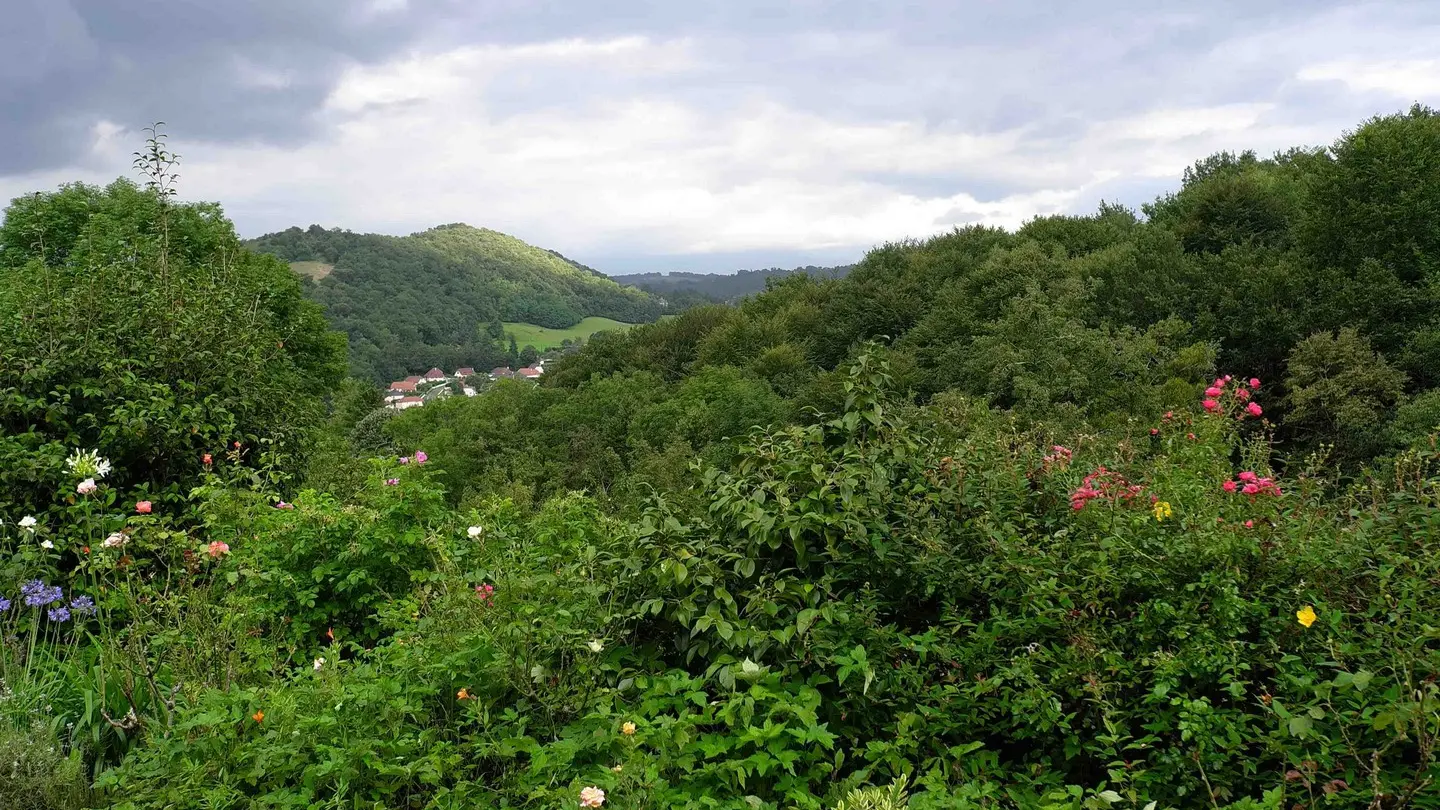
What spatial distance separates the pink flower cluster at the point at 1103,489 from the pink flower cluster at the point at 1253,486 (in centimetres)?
34

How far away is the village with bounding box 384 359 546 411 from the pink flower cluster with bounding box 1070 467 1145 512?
47.9m

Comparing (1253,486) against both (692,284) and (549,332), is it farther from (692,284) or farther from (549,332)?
(692,284)

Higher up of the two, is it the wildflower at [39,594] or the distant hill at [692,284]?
the distant hill at [692,284]

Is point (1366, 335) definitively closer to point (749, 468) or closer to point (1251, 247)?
point (1251, 247)

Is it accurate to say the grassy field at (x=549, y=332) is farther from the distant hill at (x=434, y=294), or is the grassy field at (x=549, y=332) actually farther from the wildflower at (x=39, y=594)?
the wildflower at (x=39, y=594)

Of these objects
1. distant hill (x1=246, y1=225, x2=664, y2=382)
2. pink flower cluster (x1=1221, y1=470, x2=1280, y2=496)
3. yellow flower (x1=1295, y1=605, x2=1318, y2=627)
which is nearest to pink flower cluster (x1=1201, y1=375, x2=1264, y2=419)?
pink flower cluster (x1=1221, y1=470, x2=1280, y2=496)

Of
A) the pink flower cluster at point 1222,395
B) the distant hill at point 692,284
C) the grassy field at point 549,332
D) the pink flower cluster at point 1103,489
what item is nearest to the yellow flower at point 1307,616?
the pink flower cluster at point 1103,489

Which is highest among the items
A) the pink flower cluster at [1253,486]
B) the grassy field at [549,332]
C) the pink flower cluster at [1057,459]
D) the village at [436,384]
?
the grassy field at [549,332]

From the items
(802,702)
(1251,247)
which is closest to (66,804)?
(802,702)

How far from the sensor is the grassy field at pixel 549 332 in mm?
86938

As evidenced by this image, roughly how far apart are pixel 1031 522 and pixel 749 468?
103 cm

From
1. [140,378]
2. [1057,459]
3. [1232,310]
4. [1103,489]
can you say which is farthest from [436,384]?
[1103,489]

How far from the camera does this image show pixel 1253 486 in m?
3.11

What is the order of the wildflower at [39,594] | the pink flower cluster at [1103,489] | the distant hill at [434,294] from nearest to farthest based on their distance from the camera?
the pink flower cluster at [1103,489] → the wildflower at [39,594] → the distant hill at [434,294]
